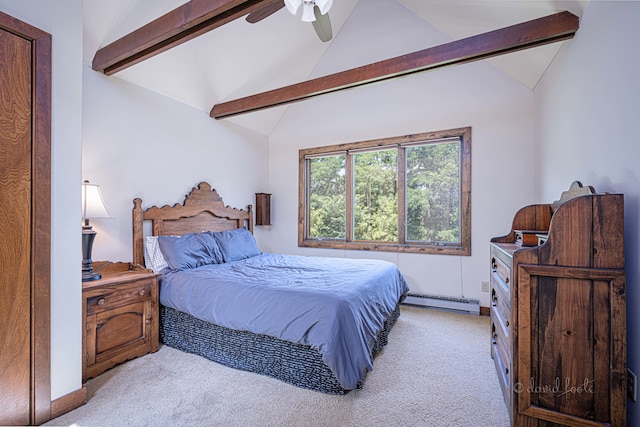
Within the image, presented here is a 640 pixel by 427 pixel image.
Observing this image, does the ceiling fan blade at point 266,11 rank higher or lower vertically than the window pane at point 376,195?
A: higher

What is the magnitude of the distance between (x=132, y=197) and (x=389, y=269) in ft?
9.23

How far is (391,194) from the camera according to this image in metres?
4.21

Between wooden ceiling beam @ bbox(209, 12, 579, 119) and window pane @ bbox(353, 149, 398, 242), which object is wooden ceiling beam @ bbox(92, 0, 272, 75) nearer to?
wooden ceiling beam @ bbox(209, 12, 579, 119)

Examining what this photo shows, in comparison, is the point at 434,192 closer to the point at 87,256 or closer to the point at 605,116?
the point at 605,116

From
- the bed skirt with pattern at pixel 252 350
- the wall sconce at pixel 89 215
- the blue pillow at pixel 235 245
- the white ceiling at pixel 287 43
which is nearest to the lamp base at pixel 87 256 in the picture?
the wall sconce at pixel 89 215

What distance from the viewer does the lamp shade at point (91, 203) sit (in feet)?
7.50

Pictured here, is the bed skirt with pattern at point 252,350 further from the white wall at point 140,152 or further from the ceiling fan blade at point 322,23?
the ceiling fan blade at point 322,23

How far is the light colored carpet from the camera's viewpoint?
1697 mm

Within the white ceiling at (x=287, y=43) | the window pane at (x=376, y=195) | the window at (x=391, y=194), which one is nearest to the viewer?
the white ceiling at (x=287, y=43)

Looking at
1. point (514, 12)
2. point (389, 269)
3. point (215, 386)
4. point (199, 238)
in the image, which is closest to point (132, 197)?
point (199, 238)

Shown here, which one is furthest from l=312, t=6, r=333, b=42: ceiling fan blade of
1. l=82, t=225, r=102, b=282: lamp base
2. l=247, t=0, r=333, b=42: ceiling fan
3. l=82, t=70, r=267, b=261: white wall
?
l=82, t=225, r=102, b=282: lamp base

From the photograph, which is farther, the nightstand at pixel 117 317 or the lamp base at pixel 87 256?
the lamp base at pixel 87 256

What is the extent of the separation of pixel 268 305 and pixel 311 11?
7.24ft

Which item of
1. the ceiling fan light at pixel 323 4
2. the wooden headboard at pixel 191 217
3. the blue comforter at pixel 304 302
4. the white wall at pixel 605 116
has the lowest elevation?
the blue comforter at pixel 304 302
